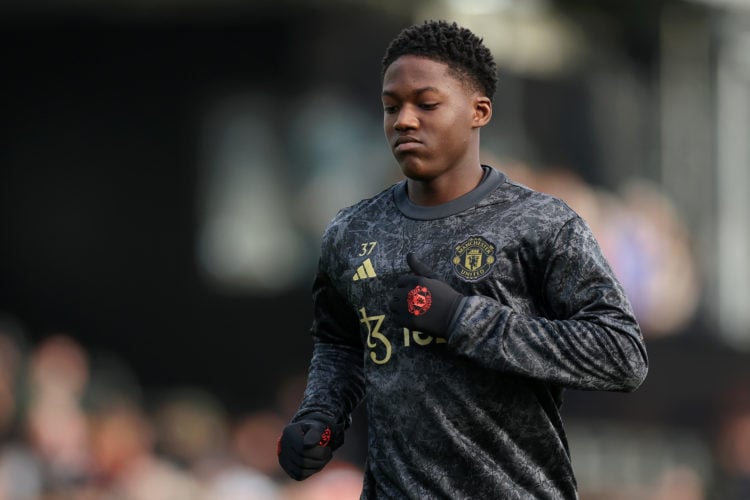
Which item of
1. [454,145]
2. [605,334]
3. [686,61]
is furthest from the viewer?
[686,61]

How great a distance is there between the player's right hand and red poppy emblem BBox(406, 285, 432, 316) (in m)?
0.51

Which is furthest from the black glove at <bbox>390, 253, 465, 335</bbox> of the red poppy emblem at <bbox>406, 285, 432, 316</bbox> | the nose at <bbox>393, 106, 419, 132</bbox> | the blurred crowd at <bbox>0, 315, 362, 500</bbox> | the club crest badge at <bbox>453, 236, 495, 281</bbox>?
the blurred crowd at <bbox>0, 315, 362, 500</bbox>

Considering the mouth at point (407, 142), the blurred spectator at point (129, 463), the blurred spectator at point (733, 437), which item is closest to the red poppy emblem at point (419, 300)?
the mouth at point (407, 142)

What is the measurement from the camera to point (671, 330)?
17.2m

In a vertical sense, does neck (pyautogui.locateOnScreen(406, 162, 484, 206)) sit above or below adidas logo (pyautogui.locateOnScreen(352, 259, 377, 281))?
above

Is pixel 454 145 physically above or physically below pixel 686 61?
above

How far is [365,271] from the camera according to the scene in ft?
13.6

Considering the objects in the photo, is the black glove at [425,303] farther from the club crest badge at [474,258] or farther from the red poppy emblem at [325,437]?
the red poppy emblem at [325,437]

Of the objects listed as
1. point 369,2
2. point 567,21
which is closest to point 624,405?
point 567,21

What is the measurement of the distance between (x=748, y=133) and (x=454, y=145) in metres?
16.1

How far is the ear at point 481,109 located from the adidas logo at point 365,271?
472 millimetres

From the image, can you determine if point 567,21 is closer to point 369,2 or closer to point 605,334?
point 369,2

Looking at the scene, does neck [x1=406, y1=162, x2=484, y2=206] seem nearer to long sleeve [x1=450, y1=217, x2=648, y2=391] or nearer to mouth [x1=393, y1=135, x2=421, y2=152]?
mouth [x1=393, y1=135, x2=421, y2=152]

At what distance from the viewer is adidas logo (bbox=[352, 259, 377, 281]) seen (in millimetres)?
4141
